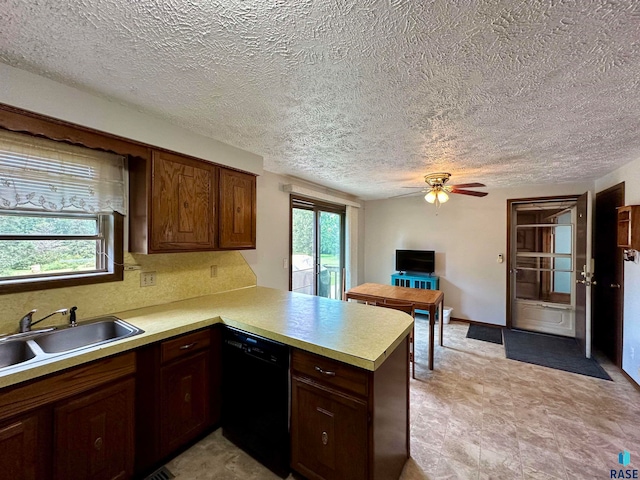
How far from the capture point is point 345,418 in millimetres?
1313

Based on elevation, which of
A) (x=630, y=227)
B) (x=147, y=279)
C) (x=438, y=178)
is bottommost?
(x=147, y=279)

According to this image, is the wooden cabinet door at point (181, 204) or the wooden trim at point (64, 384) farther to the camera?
the wooden cabinet door at point (181, 204)

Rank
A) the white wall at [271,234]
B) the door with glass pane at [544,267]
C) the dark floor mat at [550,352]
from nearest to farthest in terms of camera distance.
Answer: the dark floor mat at [550,352]
the white wall at [271,234]
the door with glass pane at [544,267]

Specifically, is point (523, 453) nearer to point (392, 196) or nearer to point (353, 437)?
point (353, 437)

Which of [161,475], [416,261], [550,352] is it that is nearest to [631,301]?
[550,352]

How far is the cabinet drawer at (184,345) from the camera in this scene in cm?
161

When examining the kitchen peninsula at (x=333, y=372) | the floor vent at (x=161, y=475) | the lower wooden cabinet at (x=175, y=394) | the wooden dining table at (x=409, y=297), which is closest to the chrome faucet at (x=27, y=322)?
the kitchen peninsula at (x=333, y=372)

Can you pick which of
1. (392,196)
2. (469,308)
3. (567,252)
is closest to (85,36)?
(392,196)

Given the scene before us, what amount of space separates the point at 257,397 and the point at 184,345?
0.56 metres

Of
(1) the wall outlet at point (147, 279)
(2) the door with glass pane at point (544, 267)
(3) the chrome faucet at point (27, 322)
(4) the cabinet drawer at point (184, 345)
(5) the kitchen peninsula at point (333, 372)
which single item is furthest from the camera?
(2) the door with glass pane at point (544, 267)

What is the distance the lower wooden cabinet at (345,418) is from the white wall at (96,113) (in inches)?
66.4

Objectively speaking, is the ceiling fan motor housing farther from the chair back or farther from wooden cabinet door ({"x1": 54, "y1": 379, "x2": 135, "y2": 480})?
wooden cabinet door ({"x1": 54, "y1": 379, "x2": 135, "y2": 480})

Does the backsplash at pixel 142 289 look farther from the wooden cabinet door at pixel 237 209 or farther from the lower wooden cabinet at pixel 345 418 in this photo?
the lower wooden cabinet at pixel 345 418

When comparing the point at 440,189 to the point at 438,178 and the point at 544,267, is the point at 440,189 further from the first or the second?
the point at 544,267
